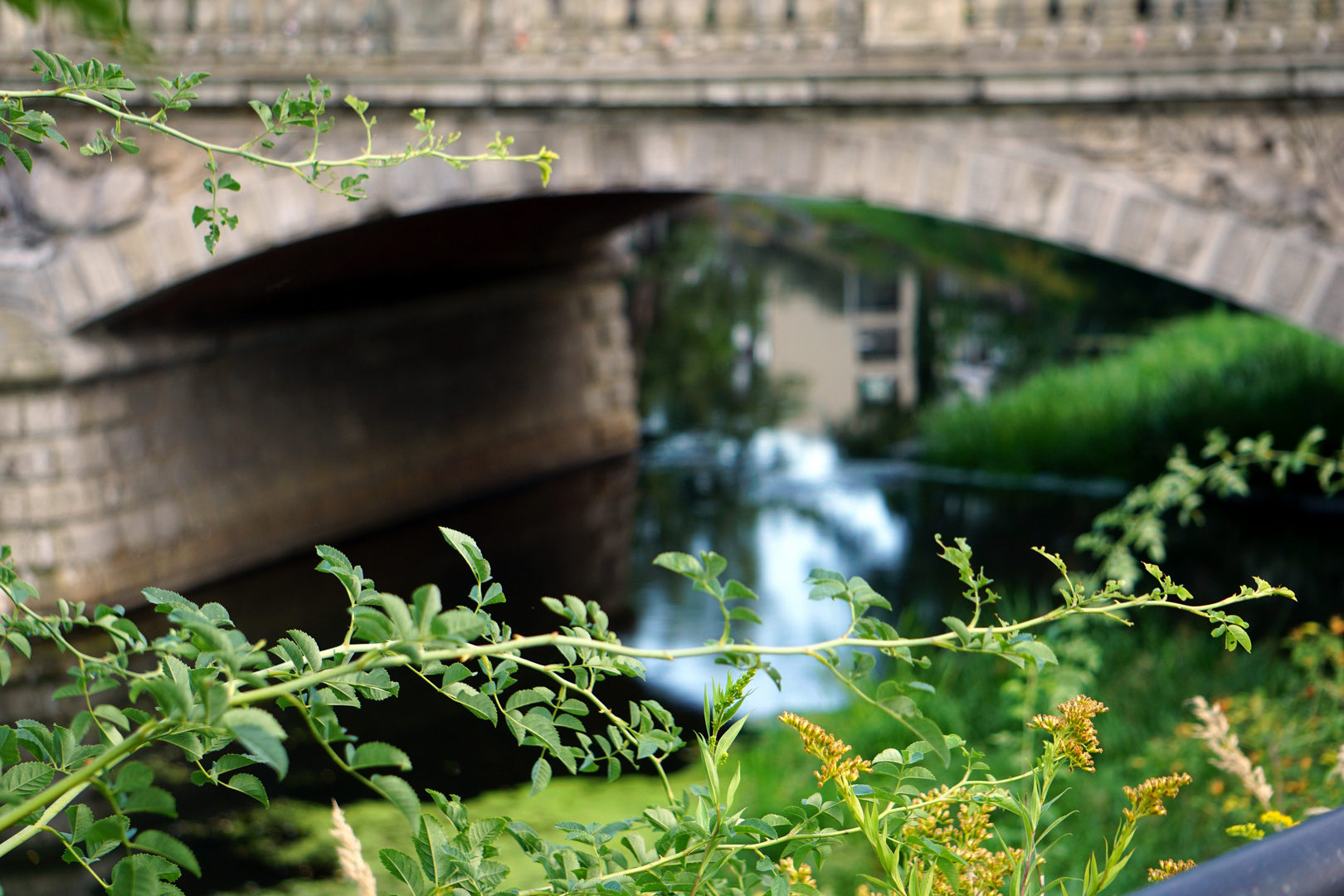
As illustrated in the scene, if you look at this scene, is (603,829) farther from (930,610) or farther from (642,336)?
(642,336)

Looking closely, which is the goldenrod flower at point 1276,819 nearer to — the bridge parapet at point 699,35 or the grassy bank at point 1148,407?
the bridge parapet at point 699,35

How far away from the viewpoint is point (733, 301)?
15.8 meters

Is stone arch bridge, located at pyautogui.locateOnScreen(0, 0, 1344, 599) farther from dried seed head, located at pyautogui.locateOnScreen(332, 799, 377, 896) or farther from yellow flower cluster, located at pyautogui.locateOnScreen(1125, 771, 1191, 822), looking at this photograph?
dried seed head, located at pyautogui.locateOnScreen(332, 799, 377, 896)

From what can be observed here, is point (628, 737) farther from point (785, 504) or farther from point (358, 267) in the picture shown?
point (785, 504)

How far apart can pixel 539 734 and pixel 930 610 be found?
7.66 m

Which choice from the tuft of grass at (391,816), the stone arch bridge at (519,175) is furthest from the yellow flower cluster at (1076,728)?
the stone arch bridge at (519,175)

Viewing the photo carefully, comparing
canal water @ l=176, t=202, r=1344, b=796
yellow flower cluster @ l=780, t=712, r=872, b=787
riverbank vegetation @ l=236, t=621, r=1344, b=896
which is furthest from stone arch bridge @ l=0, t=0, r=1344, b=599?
yellow flower cluster @ l=780, t=712, r=872, b=787

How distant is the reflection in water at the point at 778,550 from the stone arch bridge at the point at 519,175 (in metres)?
2.34

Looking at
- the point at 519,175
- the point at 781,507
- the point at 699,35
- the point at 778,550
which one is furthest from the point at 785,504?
the point at 699,35

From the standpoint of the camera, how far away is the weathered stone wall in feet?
24.5

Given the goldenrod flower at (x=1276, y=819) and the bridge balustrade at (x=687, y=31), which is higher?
the bridge balustrade at (x=687, y=31)

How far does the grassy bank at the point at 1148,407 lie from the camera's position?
1039 centimetres

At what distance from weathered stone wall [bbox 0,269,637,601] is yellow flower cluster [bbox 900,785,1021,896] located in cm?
713

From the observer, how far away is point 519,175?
680cm
